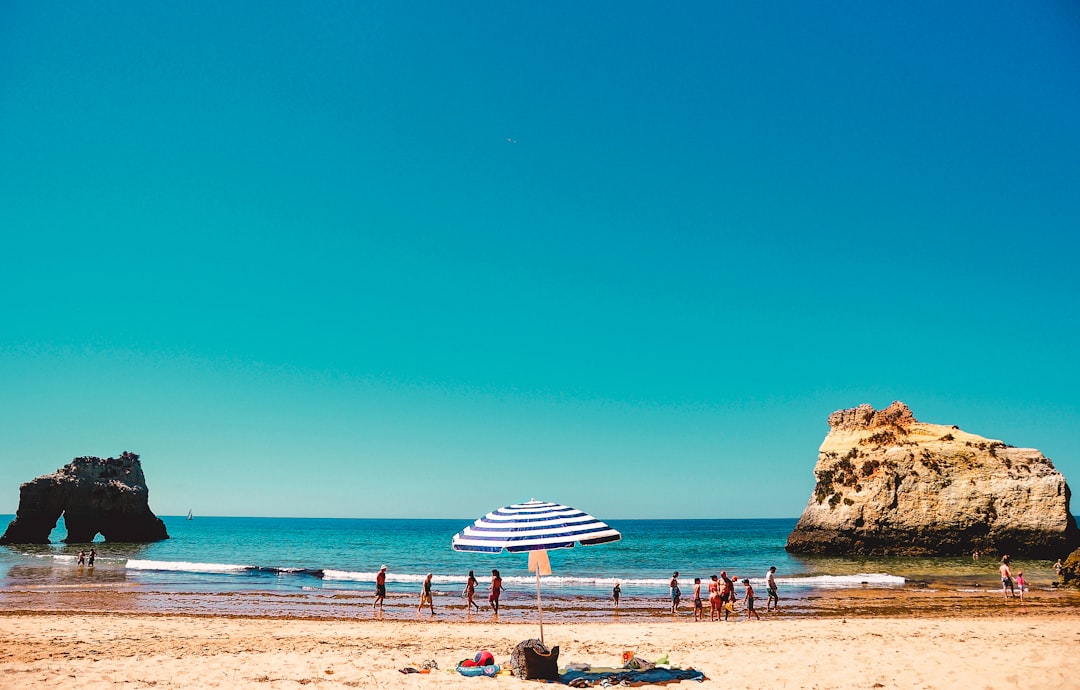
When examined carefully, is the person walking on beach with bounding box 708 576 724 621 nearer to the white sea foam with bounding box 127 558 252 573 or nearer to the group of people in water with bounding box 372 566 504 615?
the group of people in water with bounding box 372 566 504 615

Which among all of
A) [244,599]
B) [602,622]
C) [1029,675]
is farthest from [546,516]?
[244,599]

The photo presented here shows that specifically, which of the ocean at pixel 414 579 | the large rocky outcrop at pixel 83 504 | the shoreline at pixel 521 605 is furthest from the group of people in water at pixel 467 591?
the large rocky outcrop at pixel 83 504

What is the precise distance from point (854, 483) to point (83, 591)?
47.5 meters

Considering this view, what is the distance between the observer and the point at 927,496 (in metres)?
42.4

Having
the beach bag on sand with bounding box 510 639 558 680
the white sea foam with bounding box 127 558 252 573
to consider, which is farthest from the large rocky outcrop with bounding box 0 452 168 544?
the beach bag on sand with bounding box 510 639 558 680

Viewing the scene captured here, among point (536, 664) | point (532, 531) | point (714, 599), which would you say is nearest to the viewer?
point (532, 531)

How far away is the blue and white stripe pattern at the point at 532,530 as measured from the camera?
918 cm

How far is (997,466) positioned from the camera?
41.0 metres

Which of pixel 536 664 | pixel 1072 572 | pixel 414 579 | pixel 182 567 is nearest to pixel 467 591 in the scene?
pixel 536 664

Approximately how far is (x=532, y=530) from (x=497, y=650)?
5791 mm

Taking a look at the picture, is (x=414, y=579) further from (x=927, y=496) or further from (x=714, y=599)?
(x=927, y=496)

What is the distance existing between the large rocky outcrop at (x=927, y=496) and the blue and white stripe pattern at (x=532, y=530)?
41966 millimetres

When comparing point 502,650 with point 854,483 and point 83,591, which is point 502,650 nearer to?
point 83,591

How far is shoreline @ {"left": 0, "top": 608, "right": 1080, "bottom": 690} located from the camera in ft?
33.7
